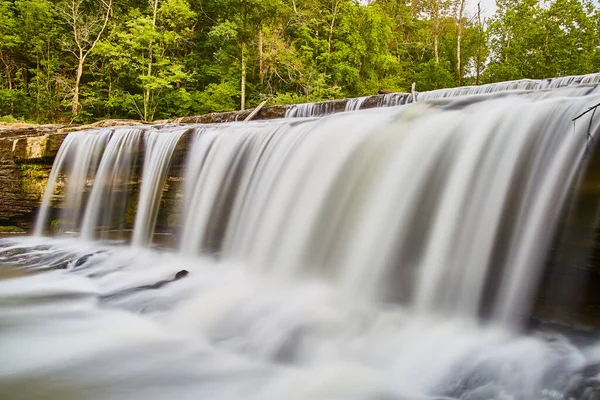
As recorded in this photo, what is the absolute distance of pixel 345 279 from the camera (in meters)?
3.66

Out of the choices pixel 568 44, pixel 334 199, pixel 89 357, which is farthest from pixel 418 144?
pixel 568 44

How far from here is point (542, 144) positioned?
3117 mm

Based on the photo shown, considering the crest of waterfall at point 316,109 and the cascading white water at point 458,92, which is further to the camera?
the crest of waterfall at point 316,109

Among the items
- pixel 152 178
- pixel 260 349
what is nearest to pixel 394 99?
pixel 152 178

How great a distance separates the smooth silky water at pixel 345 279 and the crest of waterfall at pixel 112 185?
46.2 inches

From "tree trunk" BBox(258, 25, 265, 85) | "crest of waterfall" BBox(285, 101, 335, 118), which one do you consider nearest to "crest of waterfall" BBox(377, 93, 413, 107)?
"crest of waterfall" BBox(285, 101, 335, 118)

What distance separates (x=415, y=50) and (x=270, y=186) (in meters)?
28.2

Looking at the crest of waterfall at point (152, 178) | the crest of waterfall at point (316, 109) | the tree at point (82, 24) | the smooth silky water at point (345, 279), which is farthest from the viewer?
the tree at point (82, 24)

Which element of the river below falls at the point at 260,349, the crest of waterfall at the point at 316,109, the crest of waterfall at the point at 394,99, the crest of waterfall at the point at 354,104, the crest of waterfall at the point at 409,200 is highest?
the crest of waterfall at the point at 394,99

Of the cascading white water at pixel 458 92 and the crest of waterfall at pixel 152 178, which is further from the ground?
the cascading white water at pixel 458 92

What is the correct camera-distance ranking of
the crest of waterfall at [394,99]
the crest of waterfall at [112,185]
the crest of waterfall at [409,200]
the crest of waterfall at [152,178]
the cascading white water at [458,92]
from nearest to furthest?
the crest of waterfall at [409,200], the crest of waterfall at [152,178], the crest of waterfall at [112,185], the cascading white water at [458,92], the crest of waterfall at [394,99]

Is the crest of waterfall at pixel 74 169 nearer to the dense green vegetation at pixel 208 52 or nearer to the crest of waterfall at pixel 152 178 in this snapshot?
the crest of waterfall at pixel 152 178

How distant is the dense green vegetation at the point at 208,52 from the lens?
18.0 meters

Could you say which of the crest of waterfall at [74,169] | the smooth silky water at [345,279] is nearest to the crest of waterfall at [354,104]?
the smooth silky water at [345,279]
